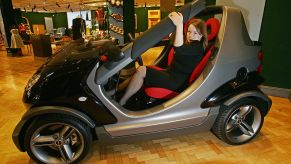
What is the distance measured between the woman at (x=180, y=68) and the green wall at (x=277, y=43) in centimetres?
177

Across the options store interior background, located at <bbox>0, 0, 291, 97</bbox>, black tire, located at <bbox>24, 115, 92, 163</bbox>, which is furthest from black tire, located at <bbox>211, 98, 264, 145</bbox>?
store interior background, located at <bbox>0, 0, 291, 97</bbox>

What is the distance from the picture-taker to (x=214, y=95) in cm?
170

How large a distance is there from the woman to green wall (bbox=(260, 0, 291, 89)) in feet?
5.79

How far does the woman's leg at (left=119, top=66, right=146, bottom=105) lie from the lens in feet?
5.78

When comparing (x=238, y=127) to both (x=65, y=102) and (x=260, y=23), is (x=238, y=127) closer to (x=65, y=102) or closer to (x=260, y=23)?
(x=65, y=102)

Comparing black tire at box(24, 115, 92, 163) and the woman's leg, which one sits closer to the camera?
black tire at box(24, 115, 92, 163)

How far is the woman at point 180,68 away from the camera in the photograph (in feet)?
5.62

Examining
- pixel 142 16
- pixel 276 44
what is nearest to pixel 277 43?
pixel 276 44

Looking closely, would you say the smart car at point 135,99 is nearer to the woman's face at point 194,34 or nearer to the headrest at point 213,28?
the headrest at point 213,28

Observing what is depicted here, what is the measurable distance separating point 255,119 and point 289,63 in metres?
1.48

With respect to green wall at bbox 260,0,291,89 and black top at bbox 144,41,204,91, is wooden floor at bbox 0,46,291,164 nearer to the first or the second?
black top at bbox 144,41,204,91

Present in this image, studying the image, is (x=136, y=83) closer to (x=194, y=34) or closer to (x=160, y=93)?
(x=160, y=93)

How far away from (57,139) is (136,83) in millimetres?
734

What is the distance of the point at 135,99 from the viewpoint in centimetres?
187
